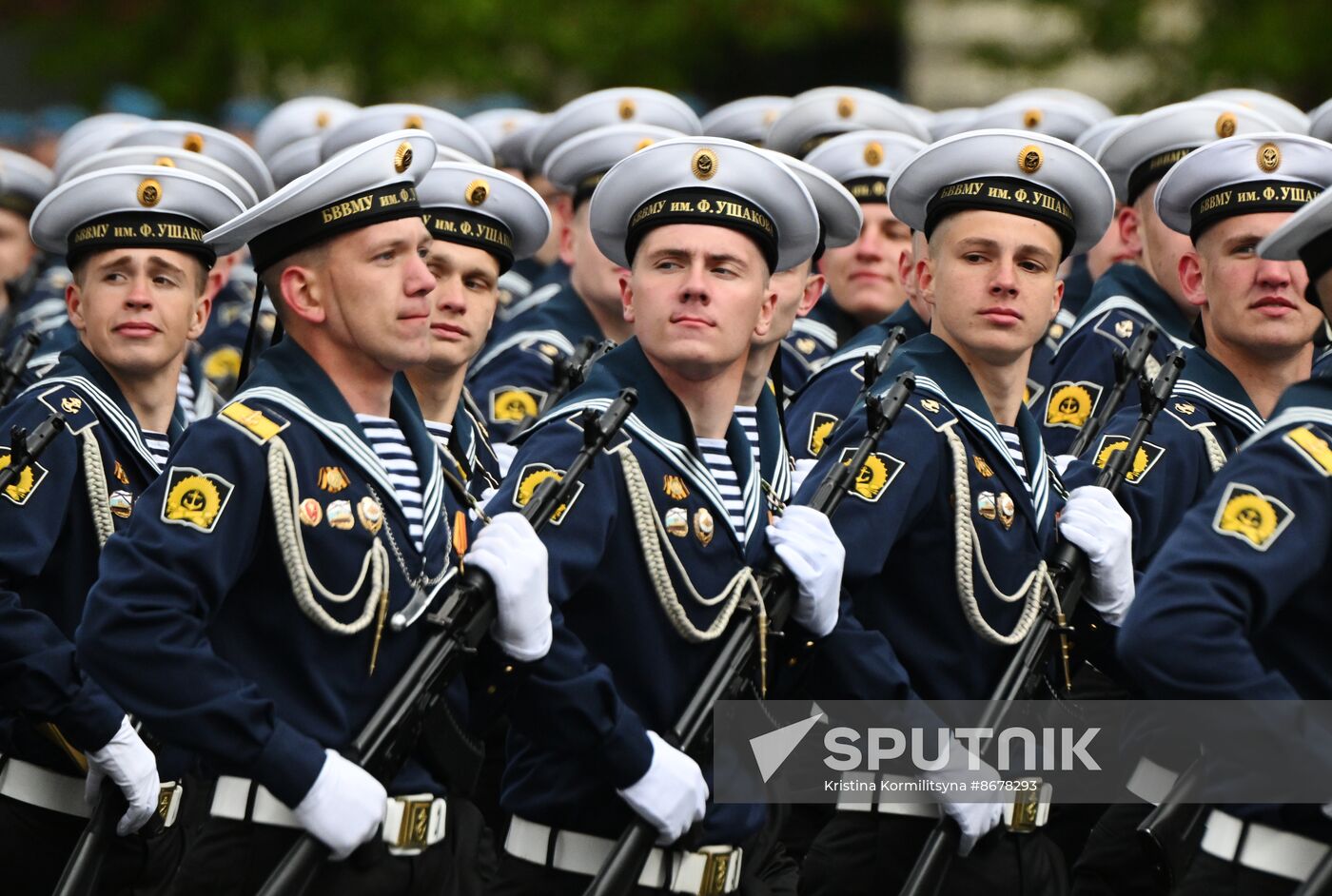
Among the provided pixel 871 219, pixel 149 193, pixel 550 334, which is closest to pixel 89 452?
pixel 149 193

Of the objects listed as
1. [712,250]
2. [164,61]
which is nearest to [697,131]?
[712,250]

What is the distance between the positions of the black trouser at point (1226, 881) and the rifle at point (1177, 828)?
0.31 meters

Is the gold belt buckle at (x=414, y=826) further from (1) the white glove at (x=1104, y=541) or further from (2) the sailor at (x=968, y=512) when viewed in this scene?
(1) the white glove at (x=1104, y=541)

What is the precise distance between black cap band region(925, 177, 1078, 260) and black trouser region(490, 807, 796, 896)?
1.79 metres

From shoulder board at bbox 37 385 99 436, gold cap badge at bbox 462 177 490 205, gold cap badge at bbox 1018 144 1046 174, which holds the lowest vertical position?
shoulder board at bbox 37 385 99 436

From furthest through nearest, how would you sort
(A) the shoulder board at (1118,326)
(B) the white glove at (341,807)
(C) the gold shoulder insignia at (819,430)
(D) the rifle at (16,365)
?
(A) the shoulder board at (1118,326) → (D) the rifle at (16,365) → (C) the gold shoulder insignia at (819,430) → (B) the white glove at (341,807)

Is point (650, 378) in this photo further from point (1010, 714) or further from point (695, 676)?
point (1010, 714)

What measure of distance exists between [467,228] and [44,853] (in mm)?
2366

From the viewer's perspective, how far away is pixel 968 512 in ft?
20.6

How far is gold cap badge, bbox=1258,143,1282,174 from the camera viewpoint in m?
7.47

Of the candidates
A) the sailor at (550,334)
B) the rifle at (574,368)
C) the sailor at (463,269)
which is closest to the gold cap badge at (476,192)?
the sailor at (463,269)

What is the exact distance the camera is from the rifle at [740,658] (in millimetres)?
5566

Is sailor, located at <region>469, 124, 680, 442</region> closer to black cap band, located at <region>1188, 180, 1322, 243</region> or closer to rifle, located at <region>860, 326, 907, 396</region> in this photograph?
rifle, located at <region>860, 326, 907, 396</region>

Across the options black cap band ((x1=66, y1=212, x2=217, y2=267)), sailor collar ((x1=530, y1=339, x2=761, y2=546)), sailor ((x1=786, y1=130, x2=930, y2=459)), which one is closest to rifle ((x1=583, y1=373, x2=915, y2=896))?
sailor collar ((x1=530, y1=339, x2=761, y2=546))
